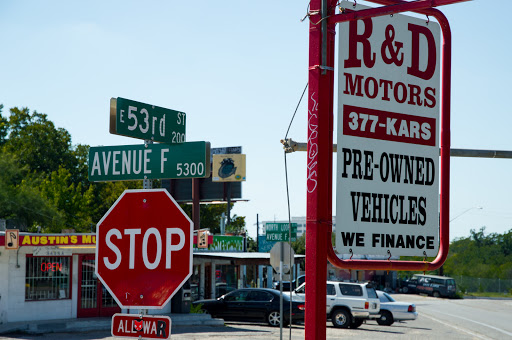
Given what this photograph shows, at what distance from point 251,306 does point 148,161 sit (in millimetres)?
20619

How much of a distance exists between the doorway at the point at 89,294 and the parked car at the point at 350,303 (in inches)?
292

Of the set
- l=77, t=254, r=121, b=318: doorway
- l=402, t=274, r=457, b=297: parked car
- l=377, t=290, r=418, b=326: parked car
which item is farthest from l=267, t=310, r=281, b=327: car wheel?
l=402, t=274, r=457, b=297: parked car

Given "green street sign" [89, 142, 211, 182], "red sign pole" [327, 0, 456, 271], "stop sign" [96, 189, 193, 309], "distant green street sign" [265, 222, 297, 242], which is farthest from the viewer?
"distant green street sign" [265, 222, 297, 242]

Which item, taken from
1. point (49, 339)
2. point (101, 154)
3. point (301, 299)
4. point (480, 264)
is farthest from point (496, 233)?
point (101, 154)

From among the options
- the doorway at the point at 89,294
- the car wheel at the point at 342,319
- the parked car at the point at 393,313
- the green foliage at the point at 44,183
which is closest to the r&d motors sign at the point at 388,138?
the doorway at the point at 89,294

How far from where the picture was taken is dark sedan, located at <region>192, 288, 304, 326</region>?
1047 inches

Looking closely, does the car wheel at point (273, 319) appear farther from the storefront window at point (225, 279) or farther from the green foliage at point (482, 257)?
the green foliage at point (482, 257)

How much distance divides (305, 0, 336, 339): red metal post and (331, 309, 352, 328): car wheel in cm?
2366

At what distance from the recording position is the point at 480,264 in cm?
9238

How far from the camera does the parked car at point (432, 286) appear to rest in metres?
61.6

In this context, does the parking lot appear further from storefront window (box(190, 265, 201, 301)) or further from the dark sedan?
storefront window (box(190, 265, 201, 301))

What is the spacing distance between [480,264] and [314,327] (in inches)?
3675

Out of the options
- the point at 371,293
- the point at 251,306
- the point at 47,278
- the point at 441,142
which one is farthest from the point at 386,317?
the point at 441,142

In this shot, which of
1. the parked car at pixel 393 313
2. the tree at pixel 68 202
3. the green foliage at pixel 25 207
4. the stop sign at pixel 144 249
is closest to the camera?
the stop sign at pixel 144 249
